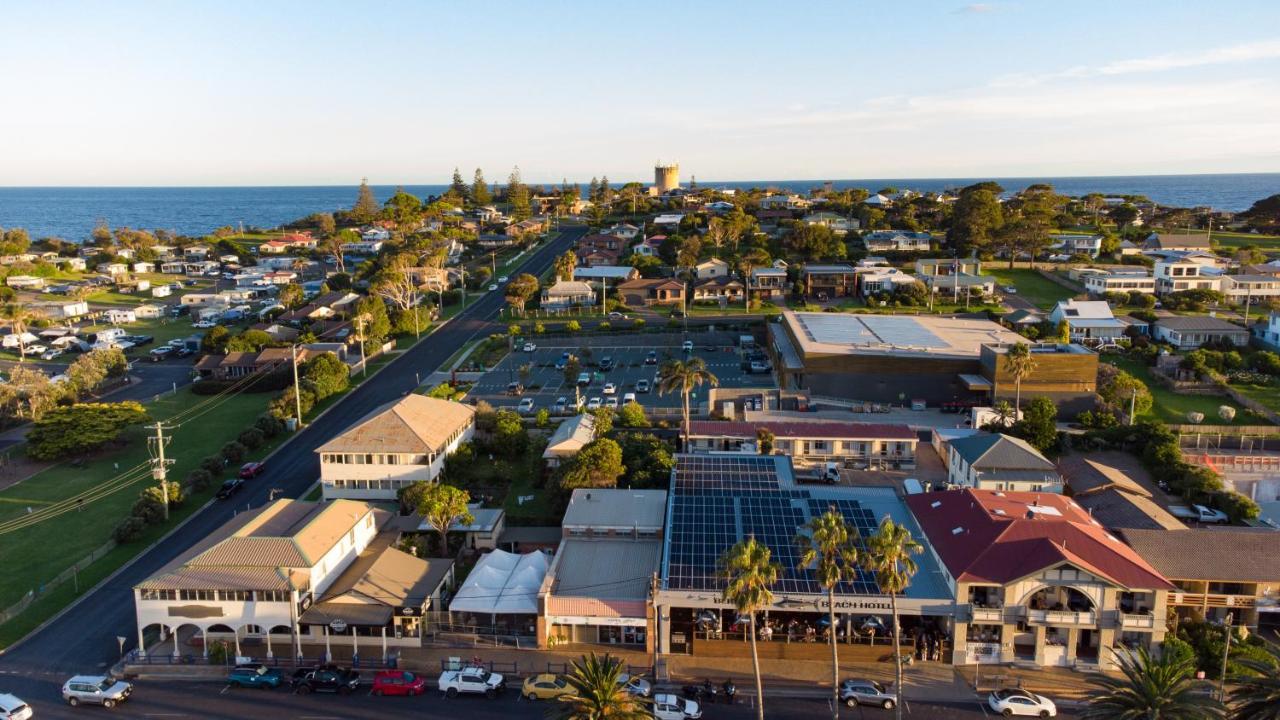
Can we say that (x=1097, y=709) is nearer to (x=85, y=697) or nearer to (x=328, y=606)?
(x=328, y=606)

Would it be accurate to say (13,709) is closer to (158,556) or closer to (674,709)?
(158,556)

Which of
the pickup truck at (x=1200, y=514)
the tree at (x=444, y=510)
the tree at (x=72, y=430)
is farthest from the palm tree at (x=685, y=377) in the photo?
the tree at (x=72, y=430)

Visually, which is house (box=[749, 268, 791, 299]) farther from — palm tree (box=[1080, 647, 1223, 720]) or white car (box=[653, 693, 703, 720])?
palm tree (box=[1080, 647, 1223, 720])

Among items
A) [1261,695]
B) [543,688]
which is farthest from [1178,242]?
[543,688]

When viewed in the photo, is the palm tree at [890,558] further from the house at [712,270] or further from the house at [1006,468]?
the house at [712,270]

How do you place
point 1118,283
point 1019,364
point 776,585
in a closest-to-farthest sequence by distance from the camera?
point 776,585, point 1019,364, point 1118,283

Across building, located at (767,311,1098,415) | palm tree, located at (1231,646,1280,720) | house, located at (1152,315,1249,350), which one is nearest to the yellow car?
palm tree, located at (1231,646,1280,720)
